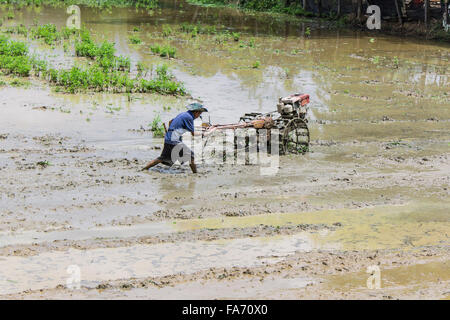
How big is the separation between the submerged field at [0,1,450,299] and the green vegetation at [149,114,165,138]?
0.13 meters

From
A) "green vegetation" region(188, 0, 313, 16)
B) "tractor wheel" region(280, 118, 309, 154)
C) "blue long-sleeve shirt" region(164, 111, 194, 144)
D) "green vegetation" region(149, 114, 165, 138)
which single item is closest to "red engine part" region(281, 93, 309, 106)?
"tractor wheel" region(280, 118, 309, 154)

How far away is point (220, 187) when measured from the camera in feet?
30.7

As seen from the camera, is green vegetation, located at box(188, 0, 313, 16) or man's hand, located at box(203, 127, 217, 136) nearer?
man's hand, located at box(203, 127, 217, 136)

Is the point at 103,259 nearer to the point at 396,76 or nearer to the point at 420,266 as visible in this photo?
the point at 420,266

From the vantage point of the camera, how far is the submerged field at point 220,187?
652cm

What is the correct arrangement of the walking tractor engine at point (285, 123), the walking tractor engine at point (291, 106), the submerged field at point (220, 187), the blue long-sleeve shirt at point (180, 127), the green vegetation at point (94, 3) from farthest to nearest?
the green vegetation at point (94, 3) < the walking tractor engine at point (291, 106) < the walking tractor engine at point (285, 123) < the blue long-sleeve shirt at point (180, 127) < the submerged field at point (220, 187)

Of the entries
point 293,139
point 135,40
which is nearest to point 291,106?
point 293,139

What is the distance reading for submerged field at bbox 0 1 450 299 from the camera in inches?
257

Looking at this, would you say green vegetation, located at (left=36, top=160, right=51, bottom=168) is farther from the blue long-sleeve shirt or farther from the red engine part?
the red engine part

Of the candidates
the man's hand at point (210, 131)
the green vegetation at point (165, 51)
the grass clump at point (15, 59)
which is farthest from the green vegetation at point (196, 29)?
the man's hand at point (210, 131)

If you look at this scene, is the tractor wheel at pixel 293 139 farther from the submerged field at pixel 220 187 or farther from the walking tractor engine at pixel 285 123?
the submerged field at pixel 220 187

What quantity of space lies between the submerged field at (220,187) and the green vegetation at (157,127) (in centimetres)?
13

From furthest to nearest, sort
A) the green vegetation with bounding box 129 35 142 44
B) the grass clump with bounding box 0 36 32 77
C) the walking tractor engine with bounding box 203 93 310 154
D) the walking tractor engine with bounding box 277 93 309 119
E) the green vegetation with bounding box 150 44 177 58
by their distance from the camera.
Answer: the green vegetation with bounding box 129 35 142 44, the green vegetation with bounding box 150 44 177 58, the grass clump with bounding box 0 36 32 77, the walking tractor engine with bounding box 277 93 309 119, the walking tractor engine with bounding box 203 93 310 154
